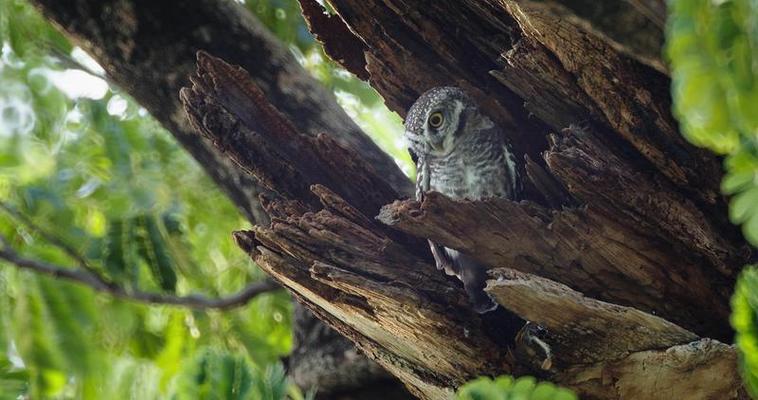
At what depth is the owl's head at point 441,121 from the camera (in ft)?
9.31

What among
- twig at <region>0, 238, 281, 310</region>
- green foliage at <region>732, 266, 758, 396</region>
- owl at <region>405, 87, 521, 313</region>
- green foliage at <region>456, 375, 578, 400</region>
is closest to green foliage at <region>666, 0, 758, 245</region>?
green foliage at <region>732, 266, 758, 396</region>

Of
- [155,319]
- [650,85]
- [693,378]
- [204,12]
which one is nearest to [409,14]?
[650,85]

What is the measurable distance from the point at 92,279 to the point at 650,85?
2.04 m

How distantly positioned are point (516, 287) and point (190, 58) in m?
1.36

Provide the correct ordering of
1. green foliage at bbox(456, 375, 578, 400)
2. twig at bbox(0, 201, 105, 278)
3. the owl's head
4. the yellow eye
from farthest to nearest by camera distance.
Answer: twig at bbox(0, 201, 105, 278), the yellow eye, the owl's head, green foliage at bbox(456, 375, 578, 400)

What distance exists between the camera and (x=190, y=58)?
3035 millimetres

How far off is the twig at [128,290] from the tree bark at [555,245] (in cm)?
105

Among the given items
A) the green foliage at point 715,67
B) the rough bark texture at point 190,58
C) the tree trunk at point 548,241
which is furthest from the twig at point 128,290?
the green foliage at point 715,67

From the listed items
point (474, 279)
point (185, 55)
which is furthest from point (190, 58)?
point (474, 279)

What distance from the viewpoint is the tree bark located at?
223cm

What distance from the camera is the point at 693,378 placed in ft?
7.36

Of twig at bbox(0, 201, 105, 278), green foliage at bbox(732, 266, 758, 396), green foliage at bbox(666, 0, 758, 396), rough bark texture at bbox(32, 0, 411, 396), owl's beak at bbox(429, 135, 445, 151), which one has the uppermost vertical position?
green foliage at bbox(666, 0, 758, 396)

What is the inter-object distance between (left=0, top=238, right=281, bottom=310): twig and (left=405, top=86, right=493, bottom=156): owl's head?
3.09 feet

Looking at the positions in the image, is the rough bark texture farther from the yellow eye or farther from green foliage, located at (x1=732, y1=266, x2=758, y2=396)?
green foliage, located at (x1=732, y1=266, x2=758, y2=396)
